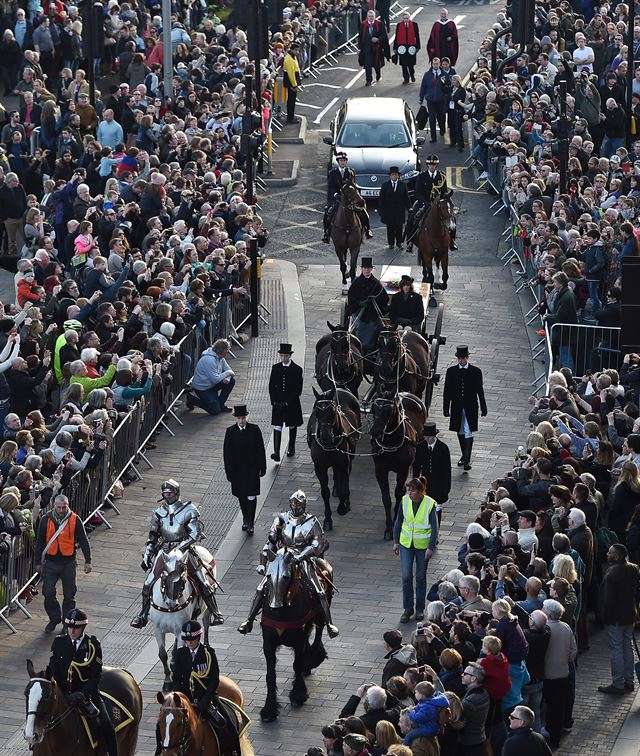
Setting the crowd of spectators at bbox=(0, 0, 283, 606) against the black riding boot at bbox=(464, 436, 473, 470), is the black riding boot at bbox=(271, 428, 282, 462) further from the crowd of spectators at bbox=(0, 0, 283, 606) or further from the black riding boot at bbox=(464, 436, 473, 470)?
the black riding boot at bbox=(464, 436, 473, 470)

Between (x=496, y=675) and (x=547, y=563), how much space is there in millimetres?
2797

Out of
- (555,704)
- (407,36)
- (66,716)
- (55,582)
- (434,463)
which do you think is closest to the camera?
(66,716)

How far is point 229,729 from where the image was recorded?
57.1ft

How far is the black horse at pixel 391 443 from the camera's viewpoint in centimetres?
2442

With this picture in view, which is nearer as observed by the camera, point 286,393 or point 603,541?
point 603,541

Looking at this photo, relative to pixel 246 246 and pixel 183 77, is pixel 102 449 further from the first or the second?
pixel 183 77

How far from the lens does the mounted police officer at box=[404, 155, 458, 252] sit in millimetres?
32844

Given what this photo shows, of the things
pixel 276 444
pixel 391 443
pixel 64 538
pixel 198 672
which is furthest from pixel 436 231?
pixel 198 672

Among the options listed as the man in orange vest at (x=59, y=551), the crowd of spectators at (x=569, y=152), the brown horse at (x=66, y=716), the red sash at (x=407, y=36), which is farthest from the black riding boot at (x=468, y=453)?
the red sash at (x=407, y=36)

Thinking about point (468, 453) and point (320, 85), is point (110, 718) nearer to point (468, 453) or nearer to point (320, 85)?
point (468, 453)

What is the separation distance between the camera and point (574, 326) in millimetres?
28578

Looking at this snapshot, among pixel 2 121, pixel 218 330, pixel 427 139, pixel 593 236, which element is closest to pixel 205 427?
pixel 218 330

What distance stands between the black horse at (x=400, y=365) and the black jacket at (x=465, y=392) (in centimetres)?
45

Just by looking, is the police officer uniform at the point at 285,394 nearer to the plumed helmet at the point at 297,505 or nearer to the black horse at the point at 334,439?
the black horse at the point at 334,439
